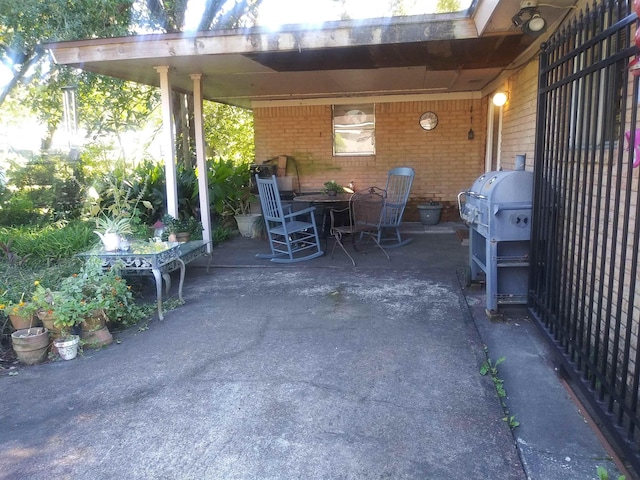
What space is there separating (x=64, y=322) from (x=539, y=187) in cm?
354

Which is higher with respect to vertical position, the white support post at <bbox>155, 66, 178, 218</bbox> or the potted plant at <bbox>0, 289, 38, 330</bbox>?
the white support post at <bbox>155, 66, 178, 218</bbox>

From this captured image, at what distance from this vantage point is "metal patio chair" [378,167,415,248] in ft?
22.3

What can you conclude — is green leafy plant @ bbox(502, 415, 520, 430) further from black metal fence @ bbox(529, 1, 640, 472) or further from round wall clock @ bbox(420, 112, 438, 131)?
round wall clock @ bbox(420, 112, 438, 131)

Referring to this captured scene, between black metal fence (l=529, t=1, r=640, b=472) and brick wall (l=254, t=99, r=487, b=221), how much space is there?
5457 mm

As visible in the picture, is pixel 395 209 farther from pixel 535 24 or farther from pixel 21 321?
pixel 21 321

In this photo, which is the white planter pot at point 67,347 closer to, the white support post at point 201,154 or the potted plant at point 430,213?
the white support post at point 201,154

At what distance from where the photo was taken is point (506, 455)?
218 centimetres

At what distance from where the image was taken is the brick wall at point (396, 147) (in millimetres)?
8695

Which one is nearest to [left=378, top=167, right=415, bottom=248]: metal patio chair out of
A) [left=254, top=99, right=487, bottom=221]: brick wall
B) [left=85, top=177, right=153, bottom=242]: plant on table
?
[left=254, top=99, right=487, bottom=221]: brick wall

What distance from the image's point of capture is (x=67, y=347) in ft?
11.1

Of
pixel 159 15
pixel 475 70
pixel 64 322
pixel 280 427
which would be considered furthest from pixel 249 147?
pixel 280 427

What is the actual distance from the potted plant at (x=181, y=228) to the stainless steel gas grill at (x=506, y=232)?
333cm

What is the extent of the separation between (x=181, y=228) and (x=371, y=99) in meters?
4.56

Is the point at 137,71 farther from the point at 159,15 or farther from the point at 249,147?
the point at 249,147
